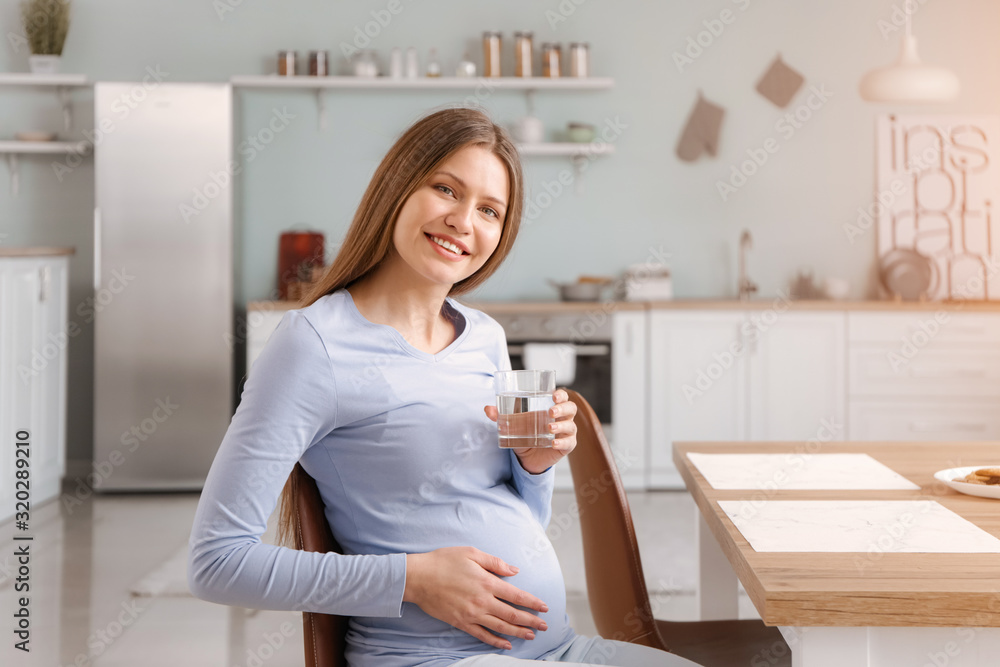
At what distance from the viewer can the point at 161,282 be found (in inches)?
164

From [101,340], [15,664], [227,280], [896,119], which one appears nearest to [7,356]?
[101,340]

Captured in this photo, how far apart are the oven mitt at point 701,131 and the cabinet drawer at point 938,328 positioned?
1228 millimetres

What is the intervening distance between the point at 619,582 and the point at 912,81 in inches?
99.4

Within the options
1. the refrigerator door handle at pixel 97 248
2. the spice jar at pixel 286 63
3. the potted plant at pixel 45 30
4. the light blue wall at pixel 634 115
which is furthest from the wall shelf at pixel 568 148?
the potted plant at pixel 45 30

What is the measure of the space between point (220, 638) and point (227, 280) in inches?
83.9

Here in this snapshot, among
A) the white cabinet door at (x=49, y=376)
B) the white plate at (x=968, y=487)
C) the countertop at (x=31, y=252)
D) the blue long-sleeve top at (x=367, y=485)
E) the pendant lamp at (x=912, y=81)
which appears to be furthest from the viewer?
the white cabinet door at (x=49, y=376)

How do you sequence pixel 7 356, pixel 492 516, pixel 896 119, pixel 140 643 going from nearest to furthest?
pixel 492 516 → pixel 140 643 → pixel 7 356 → pixel 896 119

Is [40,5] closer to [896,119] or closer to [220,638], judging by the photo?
[220,638]

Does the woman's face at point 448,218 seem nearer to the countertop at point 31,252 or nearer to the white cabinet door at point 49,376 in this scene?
the countertop at point 31,252

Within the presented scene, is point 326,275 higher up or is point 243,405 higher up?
point 326,275

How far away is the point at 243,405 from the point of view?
99 centimetres

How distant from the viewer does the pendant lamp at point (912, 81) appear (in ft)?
10.2

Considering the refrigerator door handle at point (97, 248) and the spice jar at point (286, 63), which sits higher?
the spice jar at point (286, 63)

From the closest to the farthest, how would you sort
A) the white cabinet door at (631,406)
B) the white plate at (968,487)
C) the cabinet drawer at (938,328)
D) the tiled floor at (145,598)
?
the white plate at (968,487) → the tiled floor at (145,598) → the cabinet drawer at (938,328) → the white cabinet door at (631,406)
